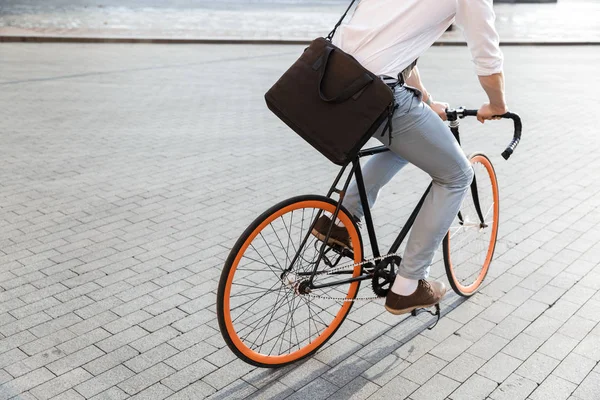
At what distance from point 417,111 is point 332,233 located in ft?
2.37

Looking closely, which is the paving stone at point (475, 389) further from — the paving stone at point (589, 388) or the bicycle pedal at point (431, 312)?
the bicycle pedal at point (431, 312)

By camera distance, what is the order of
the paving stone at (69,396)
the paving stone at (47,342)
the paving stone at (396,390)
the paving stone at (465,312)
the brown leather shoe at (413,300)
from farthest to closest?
the paving stone at (465,312)
the brown leather shoe at (413,300)
the paving stone at (47,342)
the paving stone at (396,390)
the paving stone at (69,396)

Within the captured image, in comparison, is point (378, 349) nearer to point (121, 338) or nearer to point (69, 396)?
point (121, 338)


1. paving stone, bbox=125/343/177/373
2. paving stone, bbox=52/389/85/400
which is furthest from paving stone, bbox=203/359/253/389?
paving stone, bbox=52/389/85/400

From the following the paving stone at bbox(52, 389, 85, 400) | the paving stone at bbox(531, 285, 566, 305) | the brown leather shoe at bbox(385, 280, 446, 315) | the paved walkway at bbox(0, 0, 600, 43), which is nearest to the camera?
the paving stone at bbox(52, 389, 85, 400)

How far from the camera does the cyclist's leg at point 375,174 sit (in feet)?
12.2

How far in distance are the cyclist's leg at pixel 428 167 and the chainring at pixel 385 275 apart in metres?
0.11

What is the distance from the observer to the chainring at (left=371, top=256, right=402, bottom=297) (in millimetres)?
3760

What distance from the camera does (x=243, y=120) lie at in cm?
887

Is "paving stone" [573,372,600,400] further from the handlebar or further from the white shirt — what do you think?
the white shirt

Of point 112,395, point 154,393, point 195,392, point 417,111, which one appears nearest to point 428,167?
point 417,111

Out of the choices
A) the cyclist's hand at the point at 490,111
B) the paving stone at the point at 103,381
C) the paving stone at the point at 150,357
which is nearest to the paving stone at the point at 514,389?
the cyclist's hand at the point at 490,111

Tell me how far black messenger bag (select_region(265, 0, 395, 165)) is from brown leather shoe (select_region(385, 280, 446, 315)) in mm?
911

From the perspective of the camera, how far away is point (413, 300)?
371 cm
